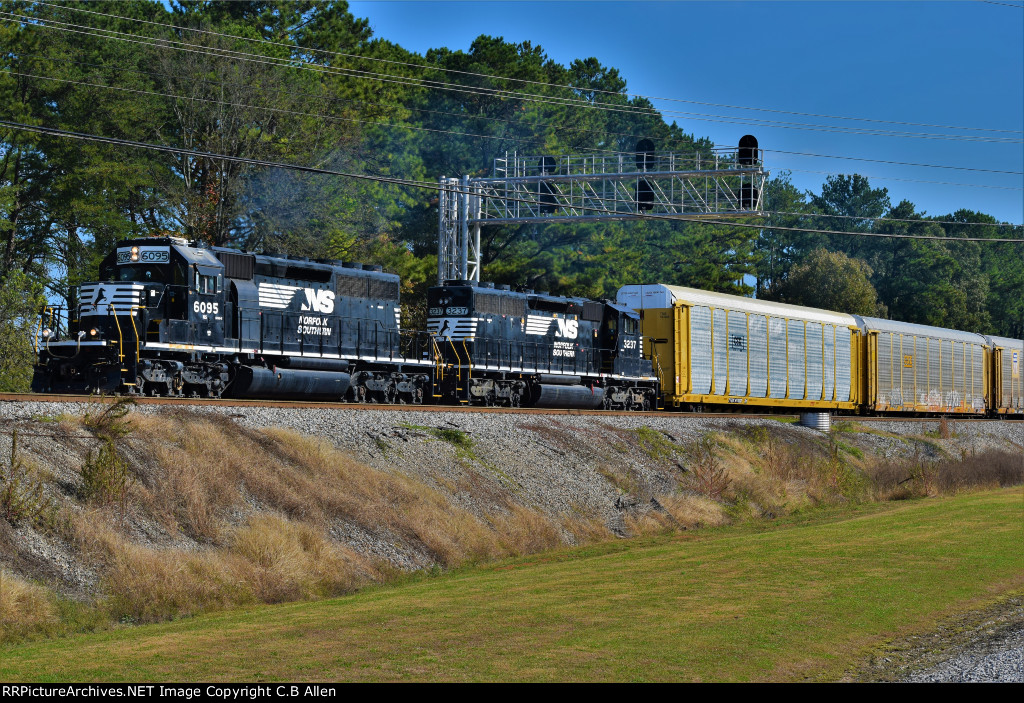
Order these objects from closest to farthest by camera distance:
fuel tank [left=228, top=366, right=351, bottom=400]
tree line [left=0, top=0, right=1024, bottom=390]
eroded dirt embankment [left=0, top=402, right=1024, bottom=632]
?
eroded dirt embankment [left=0, top=402, right=1024, bottom=632] < fuel tank [left=228, top=366, right=351, bottom=400] < tree line [left=0, top=0, right=1024, bottom=390]

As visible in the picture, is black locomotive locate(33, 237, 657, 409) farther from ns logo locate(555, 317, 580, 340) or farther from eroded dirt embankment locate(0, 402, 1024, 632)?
eroded dirt embankment locate(0, 402, 1024, 632)

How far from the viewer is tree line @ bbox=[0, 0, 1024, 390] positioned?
42.3 m

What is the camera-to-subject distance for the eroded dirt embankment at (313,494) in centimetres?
1471

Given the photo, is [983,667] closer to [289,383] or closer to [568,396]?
[289,383]

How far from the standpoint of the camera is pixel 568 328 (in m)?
34.2

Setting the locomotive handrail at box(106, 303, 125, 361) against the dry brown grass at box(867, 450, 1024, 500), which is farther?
the dry brown grass at box(867, 450, 1024, 500)

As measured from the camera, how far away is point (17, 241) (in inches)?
1745

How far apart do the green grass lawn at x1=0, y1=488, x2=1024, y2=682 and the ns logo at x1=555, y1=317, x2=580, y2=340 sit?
14.8m

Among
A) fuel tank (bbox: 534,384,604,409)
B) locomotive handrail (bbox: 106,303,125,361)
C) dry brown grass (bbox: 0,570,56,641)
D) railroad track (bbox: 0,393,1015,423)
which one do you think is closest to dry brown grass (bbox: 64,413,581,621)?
dry brown grass (bbox: 0,570,56,641)

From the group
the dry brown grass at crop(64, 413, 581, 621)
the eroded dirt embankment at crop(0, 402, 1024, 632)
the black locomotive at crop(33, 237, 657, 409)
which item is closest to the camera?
the eroded dirt embankment at crop(0, 402, 1024, 632)

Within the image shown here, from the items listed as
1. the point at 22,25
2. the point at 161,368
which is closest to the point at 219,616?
the point at 161,368

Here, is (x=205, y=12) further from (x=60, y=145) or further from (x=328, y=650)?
(x=328, y=650)
